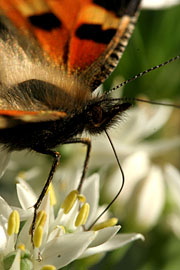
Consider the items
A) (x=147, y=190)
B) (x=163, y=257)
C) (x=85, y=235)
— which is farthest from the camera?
(x=163, y=257)

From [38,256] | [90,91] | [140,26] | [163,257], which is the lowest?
[163,257]

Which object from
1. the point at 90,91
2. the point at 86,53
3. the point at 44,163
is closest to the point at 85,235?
the point at 90,91

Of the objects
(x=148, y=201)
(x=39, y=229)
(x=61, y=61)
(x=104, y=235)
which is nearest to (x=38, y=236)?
(x=39, y=229)

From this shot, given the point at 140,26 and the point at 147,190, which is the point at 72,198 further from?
the point at 140,26

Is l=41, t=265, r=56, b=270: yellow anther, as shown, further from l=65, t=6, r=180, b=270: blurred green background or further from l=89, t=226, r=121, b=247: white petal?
l=65, t=6, r=180, b=270: blurred green background

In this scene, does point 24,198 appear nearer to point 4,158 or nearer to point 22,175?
point 4,158
